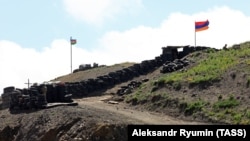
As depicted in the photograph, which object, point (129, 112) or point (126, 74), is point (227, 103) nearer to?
point (129, 112)

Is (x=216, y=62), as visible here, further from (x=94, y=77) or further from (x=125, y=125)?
(x=125, y=125)

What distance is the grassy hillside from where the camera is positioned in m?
33.7

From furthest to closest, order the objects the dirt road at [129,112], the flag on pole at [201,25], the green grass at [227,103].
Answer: the flag on pole at [201,25], the green grass at [227,103], the dirt road at [129,112]

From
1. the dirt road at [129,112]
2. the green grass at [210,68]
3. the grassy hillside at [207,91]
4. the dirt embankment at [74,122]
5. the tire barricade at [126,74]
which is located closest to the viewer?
the dirt embankment at [74,122]

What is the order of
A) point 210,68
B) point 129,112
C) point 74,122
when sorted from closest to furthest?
point 74,122 < point 129,112 < point 210,68

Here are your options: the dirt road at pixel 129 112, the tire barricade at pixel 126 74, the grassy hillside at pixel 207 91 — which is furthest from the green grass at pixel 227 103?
the tire barricade at pixel 126 74

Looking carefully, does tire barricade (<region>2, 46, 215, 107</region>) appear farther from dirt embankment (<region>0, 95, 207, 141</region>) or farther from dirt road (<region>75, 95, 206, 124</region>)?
dirt embankment (<region>0, 95, 207, 141</region>)

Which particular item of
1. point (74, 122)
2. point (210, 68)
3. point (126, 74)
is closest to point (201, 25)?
point (126, 74)

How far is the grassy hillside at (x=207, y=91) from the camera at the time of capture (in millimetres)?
33719

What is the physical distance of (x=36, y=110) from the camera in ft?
127

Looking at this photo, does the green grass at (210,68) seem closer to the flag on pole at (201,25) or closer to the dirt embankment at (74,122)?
the dirt embankment at (74,122)

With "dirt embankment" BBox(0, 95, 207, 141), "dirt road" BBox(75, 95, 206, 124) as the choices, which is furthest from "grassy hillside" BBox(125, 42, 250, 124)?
"dirt embankment" BBox(0, 95, 207, 141)

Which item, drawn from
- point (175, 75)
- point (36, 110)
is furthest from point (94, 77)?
point (36, 110)

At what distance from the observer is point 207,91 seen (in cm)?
3766
